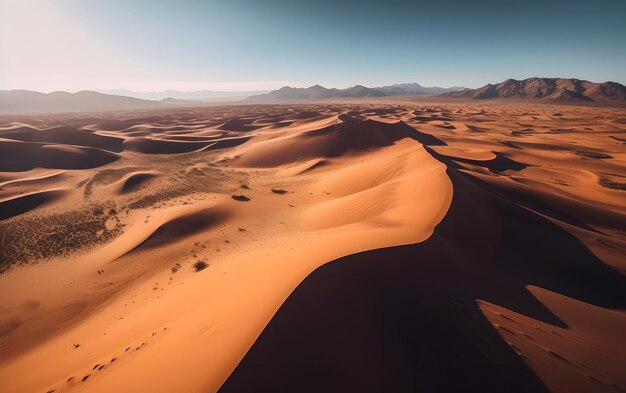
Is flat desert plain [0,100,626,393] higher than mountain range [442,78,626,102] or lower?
lower

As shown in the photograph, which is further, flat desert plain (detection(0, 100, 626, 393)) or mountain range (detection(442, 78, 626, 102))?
mountain range (detection(442, 78, 626, 102))

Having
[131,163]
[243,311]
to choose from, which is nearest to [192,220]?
[243,311]

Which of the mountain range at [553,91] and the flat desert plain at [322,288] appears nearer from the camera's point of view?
the flat desert plain at [322,288]

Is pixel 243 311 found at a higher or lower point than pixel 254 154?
higher

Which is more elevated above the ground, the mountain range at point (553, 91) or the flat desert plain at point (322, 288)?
the mountain range at point (553, 91)

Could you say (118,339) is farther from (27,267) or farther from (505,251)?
(505,251)
